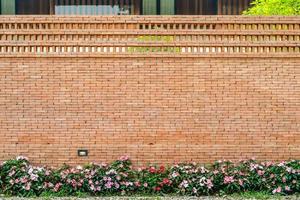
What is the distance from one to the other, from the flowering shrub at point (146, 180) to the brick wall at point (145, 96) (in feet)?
1.27

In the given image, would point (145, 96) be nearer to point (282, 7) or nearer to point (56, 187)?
point (56, 187)

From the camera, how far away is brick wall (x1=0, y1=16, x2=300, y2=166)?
10797 mm

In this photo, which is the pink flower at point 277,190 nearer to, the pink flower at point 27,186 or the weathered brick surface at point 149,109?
the weathered brick surface at point 149,109

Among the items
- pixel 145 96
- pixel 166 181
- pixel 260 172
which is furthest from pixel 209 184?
pixel 145 96

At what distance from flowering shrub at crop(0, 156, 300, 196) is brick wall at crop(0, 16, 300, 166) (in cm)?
39

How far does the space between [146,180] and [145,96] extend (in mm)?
1541

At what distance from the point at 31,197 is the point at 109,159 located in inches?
60.7

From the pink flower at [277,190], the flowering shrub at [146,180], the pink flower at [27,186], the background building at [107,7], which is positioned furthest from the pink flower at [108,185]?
the background building at [107,7]

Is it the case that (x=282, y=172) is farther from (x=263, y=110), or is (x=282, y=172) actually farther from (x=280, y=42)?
(x=280, y=42)

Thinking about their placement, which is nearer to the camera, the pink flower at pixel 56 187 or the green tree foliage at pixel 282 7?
the pink flower at pixel 56 187

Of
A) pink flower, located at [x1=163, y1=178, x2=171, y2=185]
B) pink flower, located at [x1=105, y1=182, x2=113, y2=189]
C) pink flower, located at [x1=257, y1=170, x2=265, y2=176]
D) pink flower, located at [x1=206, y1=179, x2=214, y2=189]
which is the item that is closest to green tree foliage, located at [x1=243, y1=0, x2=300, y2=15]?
pink flower, located at [x1=257, y1=170, x2=265, y2=176]

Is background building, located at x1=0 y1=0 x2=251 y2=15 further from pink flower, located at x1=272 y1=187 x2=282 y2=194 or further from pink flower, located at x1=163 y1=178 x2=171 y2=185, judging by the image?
pink flower, located at x1=272 y1=187 x2=282 y2=194

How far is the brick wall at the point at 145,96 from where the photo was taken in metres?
10.8

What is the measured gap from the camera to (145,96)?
35.7 ft
